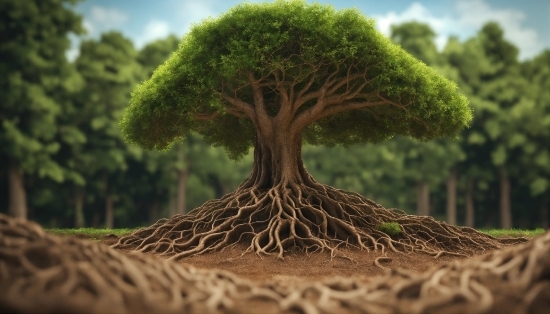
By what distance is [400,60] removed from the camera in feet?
47.4

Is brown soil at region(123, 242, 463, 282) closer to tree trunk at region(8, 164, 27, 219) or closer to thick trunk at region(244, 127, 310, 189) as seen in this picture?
thick trunk at region(244, 127, 310, 189)

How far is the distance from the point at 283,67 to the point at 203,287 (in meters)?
9.78

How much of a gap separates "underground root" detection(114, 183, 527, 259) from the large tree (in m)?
0.04

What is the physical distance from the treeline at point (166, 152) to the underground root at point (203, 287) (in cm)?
2397

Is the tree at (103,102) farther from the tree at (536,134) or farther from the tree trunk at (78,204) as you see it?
the tree at (536,134)

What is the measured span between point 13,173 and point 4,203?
4872mm

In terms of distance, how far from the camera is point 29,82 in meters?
27.7

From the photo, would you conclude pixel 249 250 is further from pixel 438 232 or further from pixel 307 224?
pixel 438 232

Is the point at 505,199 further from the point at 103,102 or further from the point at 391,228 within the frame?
the point at 103,102

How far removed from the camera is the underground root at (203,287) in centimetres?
402

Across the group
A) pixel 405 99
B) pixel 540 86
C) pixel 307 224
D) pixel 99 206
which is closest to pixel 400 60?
pixel 405 99

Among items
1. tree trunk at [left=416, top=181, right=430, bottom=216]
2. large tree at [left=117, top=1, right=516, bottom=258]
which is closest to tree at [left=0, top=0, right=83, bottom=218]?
large tree at [left=117, top=1, right=516, bottom=258]

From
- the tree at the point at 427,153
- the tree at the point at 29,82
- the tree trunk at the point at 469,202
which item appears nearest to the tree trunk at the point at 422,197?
the tree at the point at 427,153

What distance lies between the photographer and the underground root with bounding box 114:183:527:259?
46.0ft
